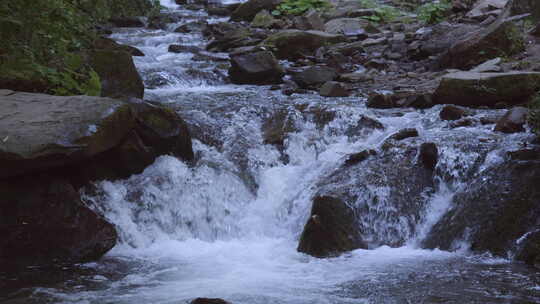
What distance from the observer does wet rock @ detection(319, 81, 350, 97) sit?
10.0 meters

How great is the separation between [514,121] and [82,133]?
15.8 feet

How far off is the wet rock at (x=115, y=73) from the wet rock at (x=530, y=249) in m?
5.30

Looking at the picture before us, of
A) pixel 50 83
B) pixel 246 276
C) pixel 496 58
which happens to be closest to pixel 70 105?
pixel 50 83

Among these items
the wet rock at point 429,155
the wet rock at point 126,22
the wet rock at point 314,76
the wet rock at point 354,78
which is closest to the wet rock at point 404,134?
the wet rock at point 429,155

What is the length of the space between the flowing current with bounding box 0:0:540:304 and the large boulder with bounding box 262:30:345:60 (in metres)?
3.19

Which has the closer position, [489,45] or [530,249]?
[530,249]

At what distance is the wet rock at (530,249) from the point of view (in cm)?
526

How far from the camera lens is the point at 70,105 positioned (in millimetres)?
6152

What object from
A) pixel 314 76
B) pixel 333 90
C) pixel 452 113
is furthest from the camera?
pixel 314 76

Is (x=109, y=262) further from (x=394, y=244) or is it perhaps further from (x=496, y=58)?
(x=496, y=58)

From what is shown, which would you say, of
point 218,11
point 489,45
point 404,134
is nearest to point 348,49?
point 489,45

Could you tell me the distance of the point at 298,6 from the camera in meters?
19.0

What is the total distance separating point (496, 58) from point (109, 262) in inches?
298

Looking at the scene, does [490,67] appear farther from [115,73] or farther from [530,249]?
[115,73]
